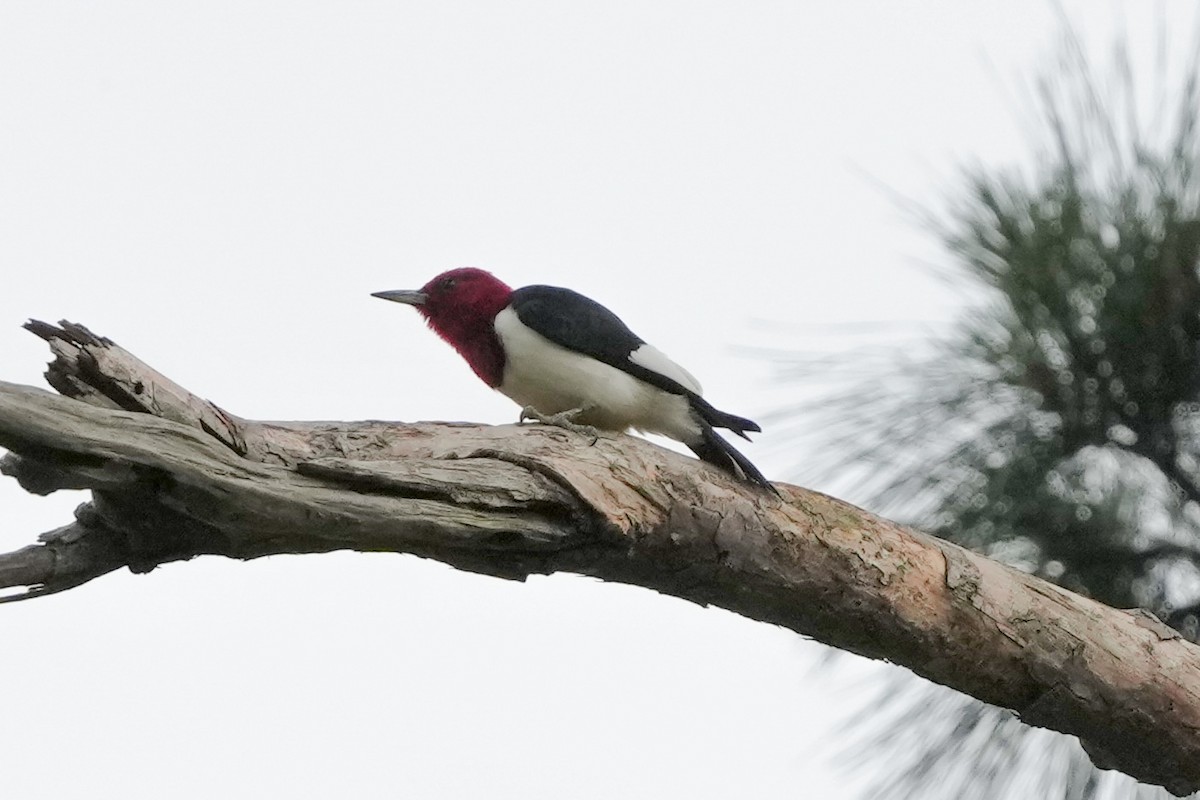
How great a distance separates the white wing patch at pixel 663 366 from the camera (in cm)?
201

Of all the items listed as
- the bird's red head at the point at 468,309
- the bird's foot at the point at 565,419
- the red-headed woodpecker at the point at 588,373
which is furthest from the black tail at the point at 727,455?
the bird's red head at the point at 468,309

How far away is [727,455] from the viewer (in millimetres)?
1756

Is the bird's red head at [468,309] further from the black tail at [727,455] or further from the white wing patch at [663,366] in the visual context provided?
the black tail at [727,455]

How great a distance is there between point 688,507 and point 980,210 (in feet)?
3.46

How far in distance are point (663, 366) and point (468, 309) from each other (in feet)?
1.36

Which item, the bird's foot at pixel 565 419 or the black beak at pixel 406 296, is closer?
the bird's foot at pixel 565 419

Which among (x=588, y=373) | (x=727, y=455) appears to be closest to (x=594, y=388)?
(x=588, y=373)

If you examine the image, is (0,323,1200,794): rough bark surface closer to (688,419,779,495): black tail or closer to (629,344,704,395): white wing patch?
(688,419,779,495): black tail

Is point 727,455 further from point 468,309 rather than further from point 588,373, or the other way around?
point 468,309

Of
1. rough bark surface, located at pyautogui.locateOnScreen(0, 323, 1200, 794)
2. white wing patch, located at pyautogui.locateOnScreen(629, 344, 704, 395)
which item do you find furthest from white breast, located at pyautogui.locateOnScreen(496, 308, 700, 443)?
rough bark surface, located at pyautogui.locateOnScreen(0, 323, 1200, 794)

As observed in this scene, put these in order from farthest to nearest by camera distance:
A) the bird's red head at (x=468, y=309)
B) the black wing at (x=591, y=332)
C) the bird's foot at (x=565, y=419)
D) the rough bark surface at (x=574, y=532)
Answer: the bird's red head at (x=468, y=309) < the black wing at (x=591, y=332) < the bird's foot at (x=565, y=419) < the rough bark surface at (x=574, y=532)

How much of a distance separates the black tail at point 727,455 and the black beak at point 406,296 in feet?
2.06

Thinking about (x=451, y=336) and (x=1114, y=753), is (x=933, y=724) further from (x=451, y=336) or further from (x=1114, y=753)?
(x=451, y=336)

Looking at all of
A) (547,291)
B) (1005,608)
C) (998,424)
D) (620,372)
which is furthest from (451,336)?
(1005,608)
